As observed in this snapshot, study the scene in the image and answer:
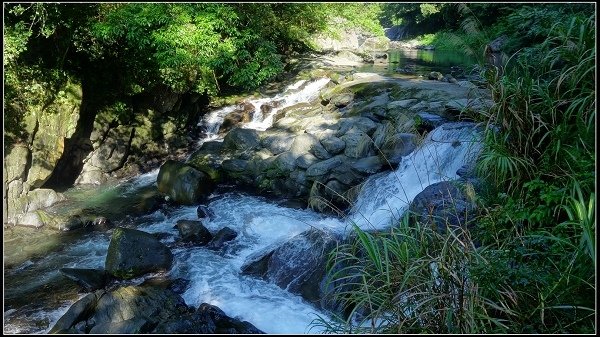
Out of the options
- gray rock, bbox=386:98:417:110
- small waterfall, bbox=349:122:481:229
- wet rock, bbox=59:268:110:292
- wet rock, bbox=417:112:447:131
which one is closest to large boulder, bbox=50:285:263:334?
wet rock, bbox=59:268:110:292

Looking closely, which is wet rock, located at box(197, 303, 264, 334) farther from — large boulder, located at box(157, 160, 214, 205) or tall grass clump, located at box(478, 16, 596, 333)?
large boulder, located at box(157, 160, 214, 205)

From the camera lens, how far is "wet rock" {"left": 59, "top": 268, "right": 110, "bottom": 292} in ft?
20.3

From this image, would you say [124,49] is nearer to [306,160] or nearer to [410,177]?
[306,160]

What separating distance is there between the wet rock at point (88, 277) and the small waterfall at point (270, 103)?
22.0 feet

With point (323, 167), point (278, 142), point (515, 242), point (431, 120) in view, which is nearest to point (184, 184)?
point (278, 142)

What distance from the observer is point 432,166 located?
809 centimetres

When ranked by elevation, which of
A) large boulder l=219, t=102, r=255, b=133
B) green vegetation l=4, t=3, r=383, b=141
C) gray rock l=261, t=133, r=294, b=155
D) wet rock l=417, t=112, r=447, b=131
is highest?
green vegetation l=4, t=3, r=383, b=141

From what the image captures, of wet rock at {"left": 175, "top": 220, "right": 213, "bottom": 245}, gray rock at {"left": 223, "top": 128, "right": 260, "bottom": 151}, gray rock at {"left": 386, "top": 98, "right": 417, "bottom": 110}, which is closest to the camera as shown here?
wet rock at {"left": 175, "top": 220, "right": 213, "bottom": 245}

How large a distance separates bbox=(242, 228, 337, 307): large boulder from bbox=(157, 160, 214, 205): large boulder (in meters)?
3.27

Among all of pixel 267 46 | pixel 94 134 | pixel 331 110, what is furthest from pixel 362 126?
pixel 94 134

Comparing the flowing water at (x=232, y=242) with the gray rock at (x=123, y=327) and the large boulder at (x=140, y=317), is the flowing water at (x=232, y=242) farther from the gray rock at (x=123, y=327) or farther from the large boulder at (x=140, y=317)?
the gray rock at (x=123, y=327)

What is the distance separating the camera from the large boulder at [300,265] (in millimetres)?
5837

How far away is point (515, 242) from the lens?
3344 millimetres

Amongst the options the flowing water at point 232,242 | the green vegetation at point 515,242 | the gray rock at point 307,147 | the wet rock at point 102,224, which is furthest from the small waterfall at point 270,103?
the green vegetation at point 515,242
